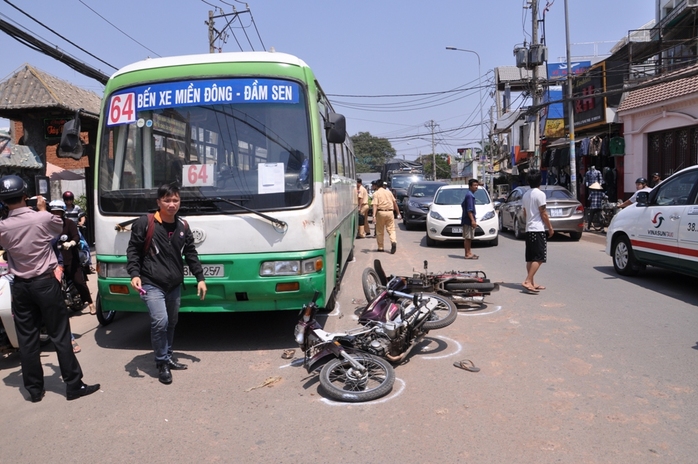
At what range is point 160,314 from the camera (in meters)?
4.83

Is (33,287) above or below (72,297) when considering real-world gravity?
above

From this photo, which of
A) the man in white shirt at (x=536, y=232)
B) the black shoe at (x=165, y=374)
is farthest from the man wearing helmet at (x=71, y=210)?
the man in white shirt at (x=536, y=232)

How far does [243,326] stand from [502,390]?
3.42m

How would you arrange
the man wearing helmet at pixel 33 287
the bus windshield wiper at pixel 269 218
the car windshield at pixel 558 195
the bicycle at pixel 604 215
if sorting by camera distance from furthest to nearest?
the bicycle at pixel 604 215
the car windshield at pixel 558 195
the bus windshield wiper at pixel 269 218
the man wearing helmet at pixel 33 287

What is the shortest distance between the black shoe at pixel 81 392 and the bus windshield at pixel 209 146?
1.71 meters

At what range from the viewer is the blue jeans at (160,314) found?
15.8 feet

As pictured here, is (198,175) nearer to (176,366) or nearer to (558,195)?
(176,366)

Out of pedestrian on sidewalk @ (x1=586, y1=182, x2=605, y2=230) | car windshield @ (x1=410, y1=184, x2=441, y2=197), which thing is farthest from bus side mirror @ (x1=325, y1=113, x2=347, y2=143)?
pedestrian on sidewalk @ (x1=586, y1=182, x2=605, y2=230)

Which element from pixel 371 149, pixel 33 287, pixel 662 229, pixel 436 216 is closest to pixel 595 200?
pixel 436 216

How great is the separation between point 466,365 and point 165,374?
2723 millimetres

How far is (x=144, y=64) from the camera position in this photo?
229 inches

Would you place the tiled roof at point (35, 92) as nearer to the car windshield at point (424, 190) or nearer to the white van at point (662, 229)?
the car windshield at point (424, 190)

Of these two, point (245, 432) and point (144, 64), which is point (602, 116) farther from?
point (245, 432)

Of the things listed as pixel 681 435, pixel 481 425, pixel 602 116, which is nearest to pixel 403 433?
pixel 481 425
